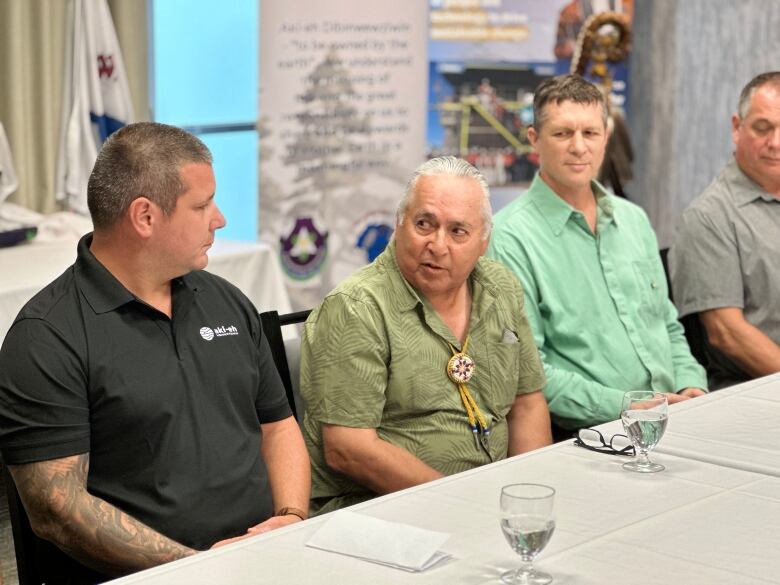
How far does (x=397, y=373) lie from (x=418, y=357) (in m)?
0.06

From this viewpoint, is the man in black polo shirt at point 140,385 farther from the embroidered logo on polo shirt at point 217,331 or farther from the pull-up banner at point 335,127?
the pull-up banner at point 335,127

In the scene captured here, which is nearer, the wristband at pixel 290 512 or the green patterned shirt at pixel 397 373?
the wristband at pixel 290 512

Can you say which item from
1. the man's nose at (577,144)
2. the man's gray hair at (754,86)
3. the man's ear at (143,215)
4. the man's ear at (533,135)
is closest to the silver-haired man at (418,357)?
the man's ear at (143,215)

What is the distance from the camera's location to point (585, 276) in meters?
3.36

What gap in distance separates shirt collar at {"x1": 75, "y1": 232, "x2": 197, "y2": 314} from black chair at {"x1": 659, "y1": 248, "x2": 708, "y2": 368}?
2.03 metres

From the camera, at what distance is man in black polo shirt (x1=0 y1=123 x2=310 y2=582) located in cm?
208

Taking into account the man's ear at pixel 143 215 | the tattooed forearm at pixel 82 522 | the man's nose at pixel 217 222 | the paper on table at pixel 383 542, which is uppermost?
the man's ear at pixel 143 215

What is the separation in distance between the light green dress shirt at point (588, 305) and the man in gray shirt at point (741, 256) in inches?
7.9

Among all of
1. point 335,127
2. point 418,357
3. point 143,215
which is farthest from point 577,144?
point 335,127

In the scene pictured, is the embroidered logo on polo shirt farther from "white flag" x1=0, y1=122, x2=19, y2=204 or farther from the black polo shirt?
"white flag" x1=0, y1=122, x2=19, y2=204

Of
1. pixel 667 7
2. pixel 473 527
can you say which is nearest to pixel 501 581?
pixel 473 527

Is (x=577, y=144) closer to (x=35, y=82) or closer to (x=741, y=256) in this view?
(x=741, y=256)

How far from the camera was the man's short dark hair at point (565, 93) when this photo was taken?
3.48m

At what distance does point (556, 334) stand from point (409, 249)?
2.39 feet
